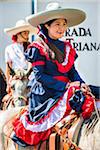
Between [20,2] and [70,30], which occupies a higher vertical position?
[20,2]

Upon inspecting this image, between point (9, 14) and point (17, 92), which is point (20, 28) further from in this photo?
point (17, 92)

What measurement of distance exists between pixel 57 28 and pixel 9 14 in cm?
24

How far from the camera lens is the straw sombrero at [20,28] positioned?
1780mm

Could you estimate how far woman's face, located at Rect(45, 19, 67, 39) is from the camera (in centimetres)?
174

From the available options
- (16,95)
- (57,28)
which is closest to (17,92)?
(16,95)

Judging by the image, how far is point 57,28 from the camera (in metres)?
1.75

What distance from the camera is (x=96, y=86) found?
1.75 meters

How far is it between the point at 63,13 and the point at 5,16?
283 mm

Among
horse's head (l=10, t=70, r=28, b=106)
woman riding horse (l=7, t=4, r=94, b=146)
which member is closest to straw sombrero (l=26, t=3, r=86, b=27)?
woman riding horse (l=7, t=4, r=94, b=146)

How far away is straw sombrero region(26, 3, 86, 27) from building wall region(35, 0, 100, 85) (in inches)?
1.0

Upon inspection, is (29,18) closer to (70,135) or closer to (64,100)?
(64,100)

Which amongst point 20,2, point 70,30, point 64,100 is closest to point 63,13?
point 70,30

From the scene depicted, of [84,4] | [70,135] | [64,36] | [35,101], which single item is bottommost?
[70,135]

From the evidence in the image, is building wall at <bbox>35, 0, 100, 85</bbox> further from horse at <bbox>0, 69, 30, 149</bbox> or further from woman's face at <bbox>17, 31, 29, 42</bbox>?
horse at <bbox>0, 69, 30, 149</bbox>
